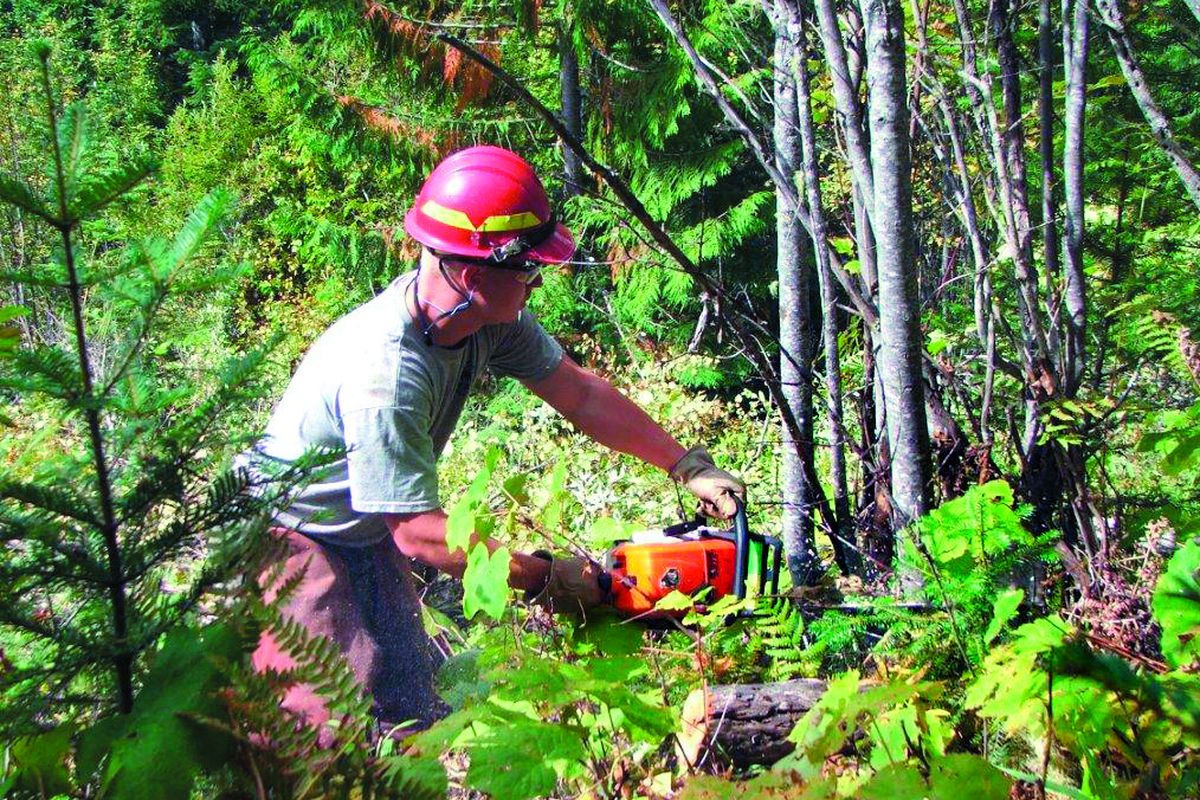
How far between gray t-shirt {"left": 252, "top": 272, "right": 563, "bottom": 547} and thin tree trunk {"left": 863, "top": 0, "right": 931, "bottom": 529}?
126 centimetres

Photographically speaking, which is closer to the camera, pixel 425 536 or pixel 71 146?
pixel 71 146

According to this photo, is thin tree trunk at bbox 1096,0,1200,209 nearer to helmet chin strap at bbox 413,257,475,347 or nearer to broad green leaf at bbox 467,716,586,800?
helmet chin strap at bbox 413,257,475,347

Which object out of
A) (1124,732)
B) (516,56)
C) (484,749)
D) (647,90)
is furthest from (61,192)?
(516,56)

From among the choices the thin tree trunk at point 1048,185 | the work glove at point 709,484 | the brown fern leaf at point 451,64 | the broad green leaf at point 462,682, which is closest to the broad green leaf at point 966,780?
the broad green leaf at point 462,682

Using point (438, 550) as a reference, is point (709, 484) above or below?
above

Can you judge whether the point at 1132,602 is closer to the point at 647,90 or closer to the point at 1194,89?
the point at 1194,89

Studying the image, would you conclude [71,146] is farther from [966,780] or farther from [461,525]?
[966,780]

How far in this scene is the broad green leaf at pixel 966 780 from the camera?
4.11 feet

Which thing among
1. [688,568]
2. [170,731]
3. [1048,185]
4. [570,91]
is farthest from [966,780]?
[570,91]

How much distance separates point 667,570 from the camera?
8.77ft

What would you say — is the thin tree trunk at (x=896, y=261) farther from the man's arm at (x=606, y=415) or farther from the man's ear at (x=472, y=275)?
the man's ear at (x=472, y=275)

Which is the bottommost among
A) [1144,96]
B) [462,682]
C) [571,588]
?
[462,682]

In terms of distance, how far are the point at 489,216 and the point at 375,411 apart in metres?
0.64

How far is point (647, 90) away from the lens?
10484mm
